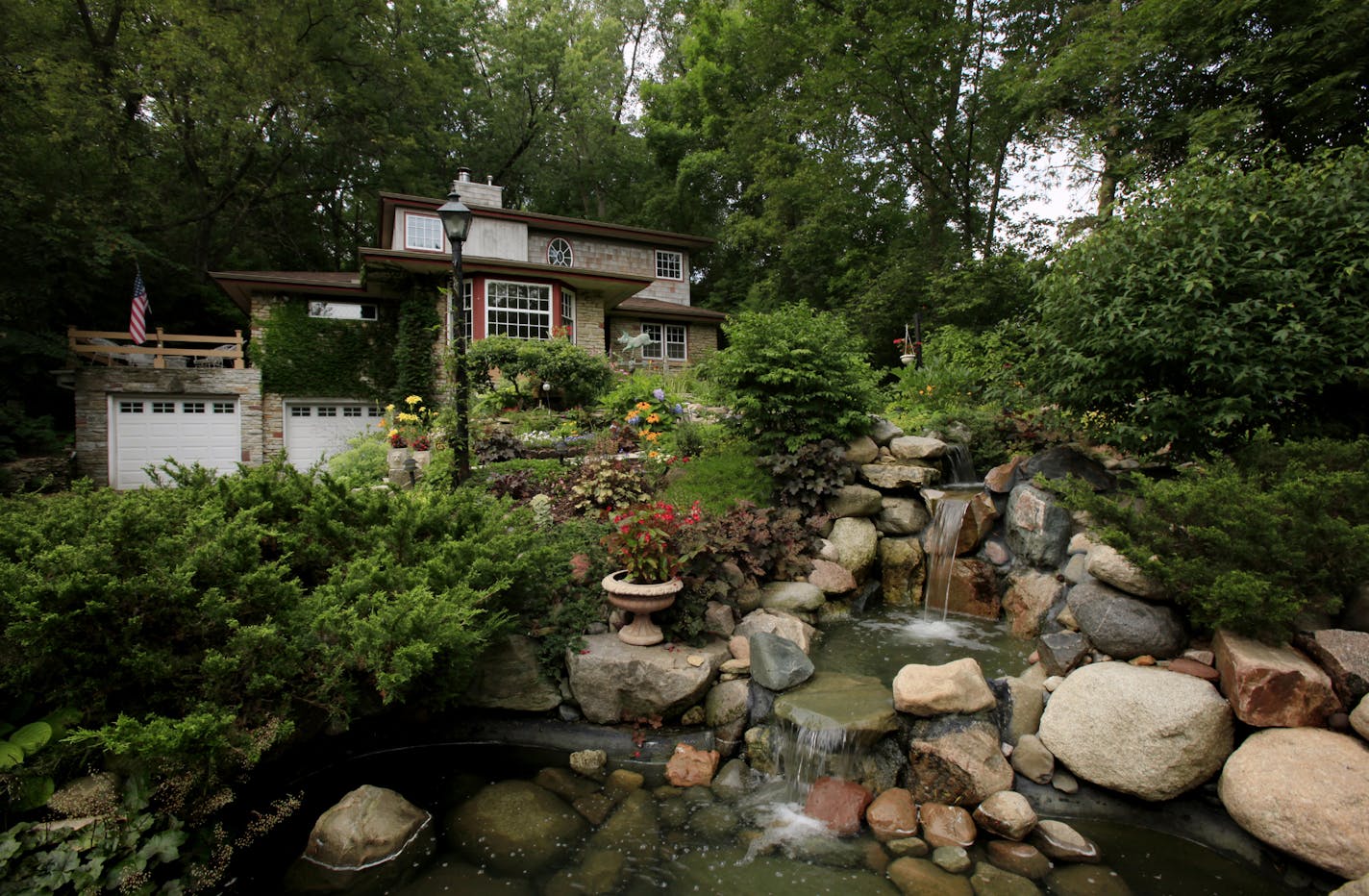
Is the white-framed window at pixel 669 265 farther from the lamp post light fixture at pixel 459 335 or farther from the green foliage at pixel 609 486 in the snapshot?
the green foliage at pixel 609 486

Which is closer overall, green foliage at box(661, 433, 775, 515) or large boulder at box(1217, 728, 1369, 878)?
large boulder at box(1217, 728, 1369, 878)

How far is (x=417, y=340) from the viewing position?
55.2 feet

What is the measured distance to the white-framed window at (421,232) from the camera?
18.6m

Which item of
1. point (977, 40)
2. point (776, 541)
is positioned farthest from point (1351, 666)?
point (977, 40)

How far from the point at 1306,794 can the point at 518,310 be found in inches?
A: 666

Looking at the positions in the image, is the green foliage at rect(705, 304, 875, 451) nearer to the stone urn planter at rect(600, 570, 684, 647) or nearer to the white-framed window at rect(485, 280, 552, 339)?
the stone urn planter at rect(600, 570, 684, 647)

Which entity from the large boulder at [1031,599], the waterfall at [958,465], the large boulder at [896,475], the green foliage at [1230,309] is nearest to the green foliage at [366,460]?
the large boulder at [896,475]

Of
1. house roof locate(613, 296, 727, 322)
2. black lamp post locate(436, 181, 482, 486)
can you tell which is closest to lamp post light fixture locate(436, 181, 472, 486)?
black lamp post locate(436, 181, 482, 486)

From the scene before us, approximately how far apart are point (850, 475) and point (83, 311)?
801 inches

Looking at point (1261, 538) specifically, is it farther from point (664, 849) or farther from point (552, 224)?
point (552, 224)

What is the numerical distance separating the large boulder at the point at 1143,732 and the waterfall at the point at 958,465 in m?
4.22

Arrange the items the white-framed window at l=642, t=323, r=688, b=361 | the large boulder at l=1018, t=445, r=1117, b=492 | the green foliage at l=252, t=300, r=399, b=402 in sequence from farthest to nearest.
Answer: the white-framed window at l=642, t=323, r=688, b=361 → the green foliage at l=252, t=300, r=399, b=402 → the large boulder at l=1018, t=445, r=1117, b=492

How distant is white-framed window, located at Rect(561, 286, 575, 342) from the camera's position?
17.9 metres

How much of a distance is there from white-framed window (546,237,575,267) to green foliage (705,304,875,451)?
548 inches
